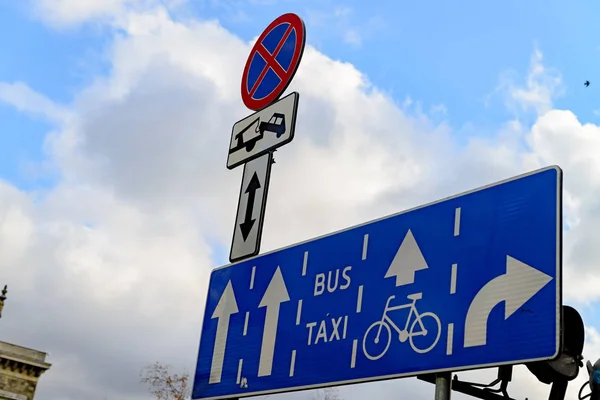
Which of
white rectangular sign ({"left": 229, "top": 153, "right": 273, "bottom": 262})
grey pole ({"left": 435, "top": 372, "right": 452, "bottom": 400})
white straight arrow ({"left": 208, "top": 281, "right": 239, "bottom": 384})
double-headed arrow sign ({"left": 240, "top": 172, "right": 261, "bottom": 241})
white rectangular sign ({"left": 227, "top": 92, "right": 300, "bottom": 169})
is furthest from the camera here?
white rectangular sign ({"left": 227, "top": 92, "right": 300, "bottom": 169})

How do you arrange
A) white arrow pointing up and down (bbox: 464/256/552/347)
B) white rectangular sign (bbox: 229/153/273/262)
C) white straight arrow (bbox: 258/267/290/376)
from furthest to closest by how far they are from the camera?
white rectangular sign (bbox: 229/153/273/262) < white straight arrow (bbox: 258/267/290/376) < white arrow pointing up and down (bbox: 464/256/552/347)

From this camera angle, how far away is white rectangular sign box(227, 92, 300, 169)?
5.75 m

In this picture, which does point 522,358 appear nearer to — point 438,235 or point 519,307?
point 519,307

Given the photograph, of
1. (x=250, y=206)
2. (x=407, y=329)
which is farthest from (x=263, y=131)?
(x=407, y=329)

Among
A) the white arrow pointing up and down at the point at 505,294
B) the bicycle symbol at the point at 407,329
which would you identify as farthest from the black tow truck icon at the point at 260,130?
the white arrow pointing up and down at the point at 505,294

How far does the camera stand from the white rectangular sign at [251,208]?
544 cm

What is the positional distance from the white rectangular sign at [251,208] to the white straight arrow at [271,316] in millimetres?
533

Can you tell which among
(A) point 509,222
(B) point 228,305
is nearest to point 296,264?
(B) point 228,305

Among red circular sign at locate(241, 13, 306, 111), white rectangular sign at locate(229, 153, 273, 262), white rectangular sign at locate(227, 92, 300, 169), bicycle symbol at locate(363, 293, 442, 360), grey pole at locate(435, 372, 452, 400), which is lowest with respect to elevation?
grey pole at locate(435, 372, 452, 400)

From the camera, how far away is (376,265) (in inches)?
165

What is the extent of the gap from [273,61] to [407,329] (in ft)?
10.9

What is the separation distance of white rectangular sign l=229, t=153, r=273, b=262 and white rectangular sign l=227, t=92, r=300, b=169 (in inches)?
4.3

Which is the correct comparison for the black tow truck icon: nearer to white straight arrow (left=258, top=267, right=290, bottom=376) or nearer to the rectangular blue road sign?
Result: the rectangular blue road sign

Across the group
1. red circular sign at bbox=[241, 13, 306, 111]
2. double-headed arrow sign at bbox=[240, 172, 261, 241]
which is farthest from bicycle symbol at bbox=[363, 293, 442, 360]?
red circular sign at bbox=[241, 13, 306, 111]
